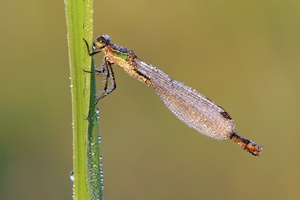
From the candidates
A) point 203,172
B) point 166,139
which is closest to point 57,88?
point 166,139

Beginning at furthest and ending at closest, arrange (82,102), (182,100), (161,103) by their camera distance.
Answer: (161,103)
(182,100)
(82,102)

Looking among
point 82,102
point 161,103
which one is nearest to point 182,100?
point 82,102

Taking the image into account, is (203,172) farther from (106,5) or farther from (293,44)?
(106,5)

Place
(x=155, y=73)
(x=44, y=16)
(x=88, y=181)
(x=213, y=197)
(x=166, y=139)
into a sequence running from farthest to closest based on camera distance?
(x=44, y=16)
(x=166, y=139)
(x=213, y=197)
(x=155, y=73)
(x=88, y=181)

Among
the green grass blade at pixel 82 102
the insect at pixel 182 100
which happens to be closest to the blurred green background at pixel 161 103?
the insect at pixel 182 100

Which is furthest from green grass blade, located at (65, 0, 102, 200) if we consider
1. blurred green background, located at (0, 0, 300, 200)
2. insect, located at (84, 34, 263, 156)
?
blurred green background, located at (0, 0, 300, 200)

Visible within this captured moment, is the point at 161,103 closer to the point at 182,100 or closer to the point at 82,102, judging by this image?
the point at 182,100

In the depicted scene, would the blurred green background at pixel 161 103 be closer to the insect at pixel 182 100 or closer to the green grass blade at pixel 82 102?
the insect at pixel 182 100

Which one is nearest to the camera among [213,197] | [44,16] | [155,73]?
[155,73]
